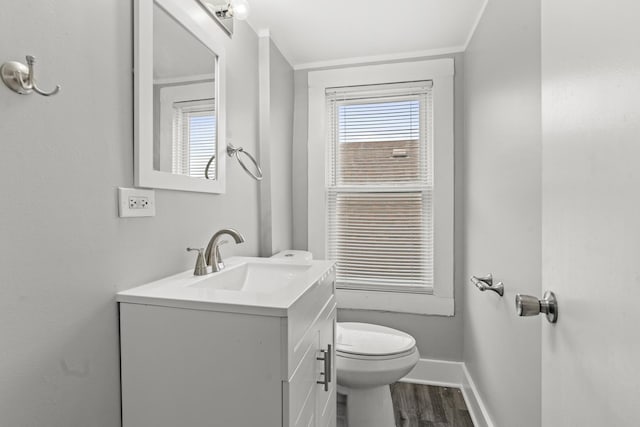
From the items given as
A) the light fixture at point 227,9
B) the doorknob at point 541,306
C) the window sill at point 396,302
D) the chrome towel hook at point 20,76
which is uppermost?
the light fixture at point 227,9

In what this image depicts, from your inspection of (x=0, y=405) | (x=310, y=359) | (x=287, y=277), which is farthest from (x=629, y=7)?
(x=0, y=405)

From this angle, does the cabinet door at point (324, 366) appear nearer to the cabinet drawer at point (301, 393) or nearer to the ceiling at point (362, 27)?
the cabinet drawer at point (301, 393)

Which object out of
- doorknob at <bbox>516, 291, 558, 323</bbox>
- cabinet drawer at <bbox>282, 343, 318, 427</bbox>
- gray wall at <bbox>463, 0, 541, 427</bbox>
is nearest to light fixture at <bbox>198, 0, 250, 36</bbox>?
gray wall at <bbox>463, 0, 541, 427</bbox>

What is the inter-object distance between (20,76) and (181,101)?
596 millimetres

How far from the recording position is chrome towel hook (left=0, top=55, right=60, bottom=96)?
2.24ft

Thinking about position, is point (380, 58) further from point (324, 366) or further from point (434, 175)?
point (324, 366)

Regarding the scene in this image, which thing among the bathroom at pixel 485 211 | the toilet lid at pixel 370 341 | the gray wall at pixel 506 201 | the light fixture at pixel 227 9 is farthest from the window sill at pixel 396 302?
the light fixture at pixel 227 9

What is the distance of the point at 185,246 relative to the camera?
4.21 feet

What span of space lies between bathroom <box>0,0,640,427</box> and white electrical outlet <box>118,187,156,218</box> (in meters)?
0.02

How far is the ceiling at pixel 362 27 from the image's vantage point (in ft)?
5.91

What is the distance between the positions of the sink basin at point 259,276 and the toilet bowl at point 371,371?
58 centimetres

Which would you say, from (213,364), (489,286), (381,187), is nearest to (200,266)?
(213,364)

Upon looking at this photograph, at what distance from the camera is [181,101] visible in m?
1.27

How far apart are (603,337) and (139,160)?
1176 mm
